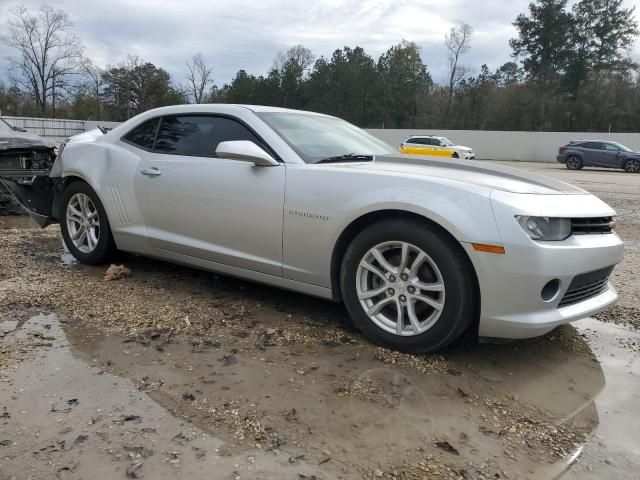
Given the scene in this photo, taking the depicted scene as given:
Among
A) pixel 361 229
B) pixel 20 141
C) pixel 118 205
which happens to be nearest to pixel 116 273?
pixel 118 205

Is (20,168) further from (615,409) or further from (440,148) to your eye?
(440,148)

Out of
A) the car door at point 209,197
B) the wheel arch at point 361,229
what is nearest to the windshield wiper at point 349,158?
the car door at point 209,197

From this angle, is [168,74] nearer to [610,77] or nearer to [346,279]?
[610,77]

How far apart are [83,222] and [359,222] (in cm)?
298

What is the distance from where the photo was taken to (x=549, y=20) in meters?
53.8

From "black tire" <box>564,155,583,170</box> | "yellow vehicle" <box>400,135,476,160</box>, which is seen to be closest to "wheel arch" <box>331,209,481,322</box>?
"yellow vehicle" <box>400,135,476,160</box>

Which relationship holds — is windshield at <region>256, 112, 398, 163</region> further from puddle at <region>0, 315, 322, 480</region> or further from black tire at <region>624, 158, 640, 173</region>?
black tire at <region>624, 158, 640, 173</region>

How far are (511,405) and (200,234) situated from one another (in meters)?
2.47

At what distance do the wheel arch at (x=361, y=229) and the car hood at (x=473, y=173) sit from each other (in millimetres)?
267

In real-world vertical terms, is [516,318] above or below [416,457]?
above

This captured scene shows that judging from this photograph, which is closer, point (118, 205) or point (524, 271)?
point (524, 271)

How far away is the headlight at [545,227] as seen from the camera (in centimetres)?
283

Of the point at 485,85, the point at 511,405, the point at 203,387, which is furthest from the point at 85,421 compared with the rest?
the point at 485,85

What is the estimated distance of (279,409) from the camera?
2.59 metres
